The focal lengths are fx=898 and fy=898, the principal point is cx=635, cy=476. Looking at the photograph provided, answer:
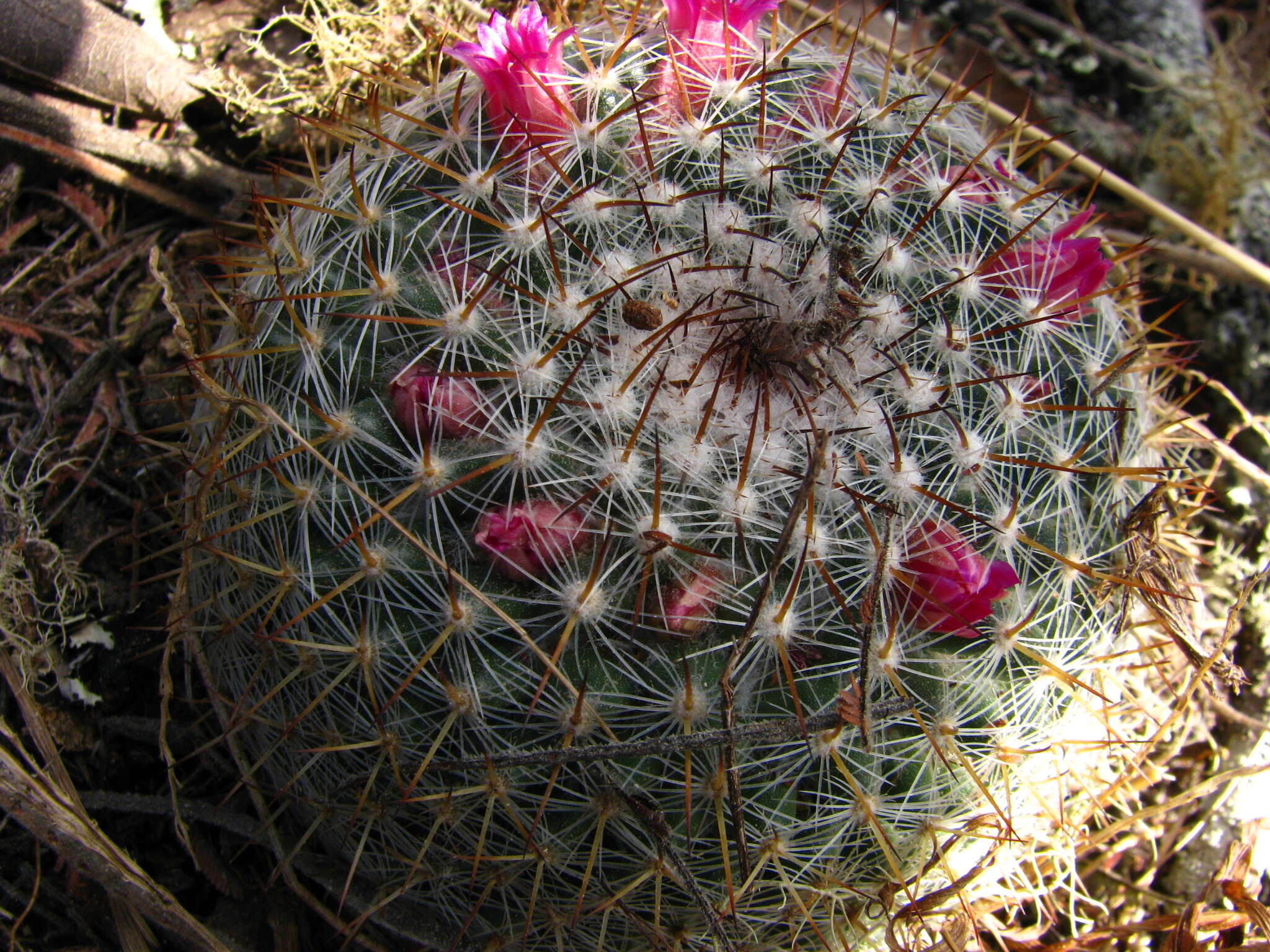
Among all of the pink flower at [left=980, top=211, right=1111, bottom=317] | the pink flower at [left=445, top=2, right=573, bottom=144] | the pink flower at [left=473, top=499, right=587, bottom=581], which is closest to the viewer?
the pink flower at [left=473, top=499, right=587, bottom=581]

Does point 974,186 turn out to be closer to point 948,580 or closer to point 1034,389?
point 1034,389

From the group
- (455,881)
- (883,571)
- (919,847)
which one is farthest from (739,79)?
(455,881)

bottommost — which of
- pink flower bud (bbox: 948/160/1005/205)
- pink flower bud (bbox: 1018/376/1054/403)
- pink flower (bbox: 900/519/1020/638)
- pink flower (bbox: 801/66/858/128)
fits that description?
pink flower (bbox: 900/519/1020/638)

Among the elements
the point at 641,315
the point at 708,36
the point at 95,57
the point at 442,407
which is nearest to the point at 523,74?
the point at 708,36

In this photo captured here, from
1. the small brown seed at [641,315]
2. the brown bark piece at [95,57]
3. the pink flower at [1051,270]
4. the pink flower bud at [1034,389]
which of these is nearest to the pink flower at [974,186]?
the pink flower at [1051,270]

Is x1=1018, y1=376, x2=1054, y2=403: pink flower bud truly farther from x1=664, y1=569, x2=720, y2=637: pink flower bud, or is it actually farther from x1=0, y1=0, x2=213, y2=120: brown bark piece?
x1=0, y1=0, x2=213, y2=120: brown bark piece

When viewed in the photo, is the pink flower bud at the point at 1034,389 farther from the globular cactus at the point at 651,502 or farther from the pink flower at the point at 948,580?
the pink flower at the point at 948,580

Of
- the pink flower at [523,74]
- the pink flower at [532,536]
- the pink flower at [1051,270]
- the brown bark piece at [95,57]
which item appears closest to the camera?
the pink flower at [532,536]

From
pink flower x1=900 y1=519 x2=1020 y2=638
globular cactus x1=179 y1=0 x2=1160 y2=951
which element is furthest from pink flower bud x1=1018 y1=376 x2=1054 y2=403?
pink flower x1=900 y1=519 x2=1020 y2=638
